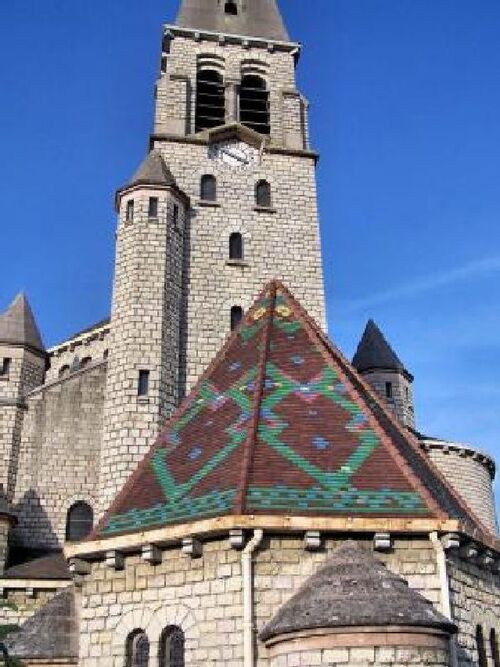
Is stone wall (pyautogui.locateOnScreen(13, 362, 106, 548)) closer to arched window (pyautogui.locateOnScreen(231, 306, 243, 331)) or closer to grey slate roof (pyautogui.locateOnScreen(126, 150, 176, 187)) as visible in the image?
arched window (pyautogui.locateOnScreen(231, 306, 243, 331))

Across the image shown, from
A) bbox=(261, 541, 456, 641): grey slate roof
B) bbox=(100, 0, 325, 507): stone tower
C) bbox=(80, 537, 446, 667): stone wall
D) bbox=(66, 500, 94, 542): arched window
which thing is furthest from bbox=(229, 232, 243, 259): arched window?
bbox=(261, 541, 456, 641): grey slate roof

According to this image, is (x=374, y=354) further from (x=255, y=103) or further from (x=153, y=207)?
(x=153, y=207)

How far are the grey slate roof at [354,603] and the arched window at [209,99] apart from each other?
17589 millimetres

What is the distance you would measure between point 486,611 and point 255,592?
374 centimetres

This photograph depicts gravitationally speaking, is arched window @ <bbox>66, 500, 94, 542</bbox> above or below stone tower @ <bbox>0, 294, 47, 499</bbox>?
below

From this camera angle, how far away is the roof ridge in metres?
11.3

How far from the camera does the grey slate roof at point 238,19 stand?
27922 mm

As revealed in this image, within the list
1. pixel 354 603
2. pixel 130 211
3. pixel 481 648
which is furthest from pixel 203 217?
pixel 354 603

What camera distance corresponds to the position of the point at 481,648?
12023mm

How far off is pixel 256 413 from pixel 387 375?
58.2ft

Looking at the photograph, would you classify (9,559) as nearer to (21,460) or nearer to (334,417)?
(21,460)

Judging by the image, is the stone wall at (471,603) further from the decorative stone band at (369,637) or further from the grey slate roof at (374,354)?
the grey slate roof at (374,354)

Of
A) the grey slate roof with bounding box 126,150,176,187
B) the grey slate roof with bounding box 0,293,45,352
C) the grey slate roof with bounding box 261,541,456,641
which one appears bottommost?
the grey slate roof with bounding box 261,541,456,641

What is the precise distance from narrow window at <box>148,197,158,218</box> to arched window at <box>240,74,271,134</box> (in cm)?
571
